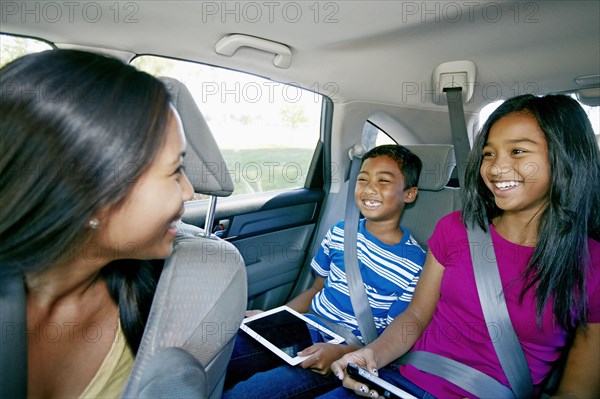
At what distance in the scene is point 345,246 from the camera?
1.90 m

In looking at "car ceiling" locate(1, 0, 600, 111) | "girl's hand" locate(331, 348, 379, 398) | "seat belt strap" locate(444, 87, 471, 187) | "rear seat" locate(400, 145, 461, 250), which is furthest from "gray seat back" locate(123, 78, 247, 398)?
"rear seat" locate(400, 145, 461, 250)

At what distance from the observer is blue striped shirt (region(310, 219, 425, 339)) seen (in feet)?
5.65

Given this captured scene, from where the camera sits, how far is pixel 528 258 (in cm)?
123

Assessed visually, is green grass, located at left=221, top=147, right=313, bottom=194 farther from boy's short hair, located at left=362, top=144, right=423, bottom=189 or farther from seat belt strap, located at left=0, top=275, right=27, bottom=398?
seat belt strap, located at left=0, top=275, right=27, bottom=398

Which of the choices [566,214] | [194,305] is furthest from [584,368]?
[194,305]

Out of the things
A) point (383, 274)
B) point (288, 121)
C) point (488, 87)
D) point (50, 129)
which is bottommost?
point (383, 274)

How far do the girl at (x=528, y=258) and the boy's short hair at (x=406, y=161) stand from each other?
496 millimetres

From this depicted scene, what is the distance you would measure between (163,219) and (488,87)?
195 cm

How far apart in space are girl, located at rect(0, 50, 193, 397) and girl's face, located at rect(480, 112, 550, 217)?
963mm

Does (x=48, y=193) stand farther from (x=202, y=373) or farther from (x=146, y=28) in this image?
(x=146, y=28)

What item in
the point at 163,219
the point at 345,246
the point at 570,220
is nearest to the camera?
the point at 163,219

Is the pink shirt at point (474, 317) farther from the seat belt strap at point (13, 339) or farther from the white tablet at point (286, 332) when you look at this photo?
the seat belt strap at point (13, 339)

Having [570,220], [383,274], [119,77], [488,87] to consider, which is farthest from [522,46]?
[119,77]

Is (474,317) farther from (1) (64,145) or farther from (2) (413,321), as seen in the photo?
(1) (64,145)
